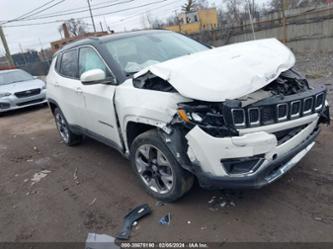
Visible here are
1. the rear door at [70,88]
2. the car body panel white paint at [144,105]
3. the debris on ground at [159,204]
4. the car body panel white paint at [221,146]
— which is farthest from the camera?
the rear door at [70,88]

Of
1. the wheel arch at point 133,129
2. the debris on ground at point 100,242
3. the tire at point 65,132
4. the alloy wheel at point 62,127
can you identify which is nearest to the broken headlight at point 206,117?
the wheel arch at point 133,129

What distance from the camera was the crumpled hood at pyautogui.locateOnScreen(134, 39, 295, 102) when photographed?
7.94 feet

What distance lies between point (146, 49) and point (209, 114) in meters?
1.79

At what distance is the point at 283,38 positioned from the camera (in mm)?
13219

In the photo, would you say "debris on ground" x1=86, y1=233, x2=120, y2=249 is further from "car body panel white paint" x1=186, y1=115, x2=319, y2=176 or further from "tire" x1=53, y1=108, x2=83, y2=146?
"tire" x1=53, y1=108, x2=83, y2=146

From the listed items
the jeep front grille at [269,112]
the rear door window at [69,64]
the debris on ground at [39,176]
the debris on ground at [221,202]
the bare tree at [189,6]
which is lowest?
the debris on ground at [221,202]

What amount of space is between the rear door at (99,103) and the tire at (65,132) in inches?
48.6

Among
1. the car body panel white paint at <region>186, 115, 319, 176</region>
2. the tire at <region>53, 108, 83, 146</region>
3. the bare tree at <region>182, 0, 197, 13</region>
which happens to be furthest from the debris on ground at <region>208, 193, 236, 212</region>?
the bare tree at <region>182, 0, 197, 13</region>

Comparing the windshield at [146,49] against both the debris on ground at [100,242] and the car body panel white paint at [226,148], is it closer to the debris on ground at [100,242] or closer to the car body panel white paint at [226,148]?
Answer: the car body panel white paint at [226,148]

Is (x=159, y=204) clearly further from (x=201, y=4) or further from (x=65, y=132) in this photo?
(x=201, y=4)

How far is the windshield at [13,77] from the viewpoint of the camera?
34.4 ft

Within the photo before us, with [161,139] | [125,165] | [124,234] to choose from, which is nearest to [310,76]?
[125,165]

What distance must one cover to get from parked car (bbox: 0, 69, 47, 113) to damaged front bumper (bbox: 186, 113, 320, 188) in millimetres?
8802

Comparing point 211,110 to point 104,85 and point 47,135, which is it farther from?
point 47,135
